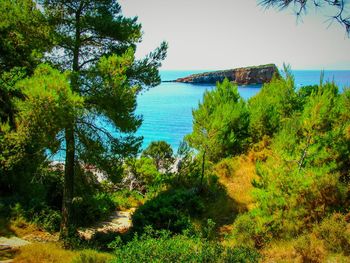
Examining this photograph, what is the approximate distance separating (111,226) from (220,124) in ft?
25.9

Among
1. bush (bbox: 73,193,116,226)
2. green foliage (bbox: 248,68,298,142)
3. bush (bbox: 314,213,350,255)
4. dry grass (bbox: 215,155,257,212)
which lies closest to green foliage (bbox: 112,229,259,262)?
bush (bbox: 314,213,350,255)

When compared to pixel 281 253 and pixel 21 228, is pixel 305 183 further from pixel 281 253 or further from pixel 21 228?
pixel 21 228

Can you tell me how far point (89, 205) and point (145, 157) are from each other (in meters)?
8.47

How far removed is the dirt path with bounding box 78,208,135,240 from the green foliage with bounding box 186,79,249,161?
5545 millimetres

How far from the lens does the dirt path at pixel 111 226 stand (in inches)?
609

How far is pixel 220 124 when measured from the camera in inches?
677

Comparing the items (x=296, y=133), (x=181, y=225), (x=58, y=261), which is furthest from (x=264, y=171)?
(x=58, y=261)

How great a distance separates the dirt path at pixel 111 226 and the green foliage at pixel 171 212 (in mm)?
1306

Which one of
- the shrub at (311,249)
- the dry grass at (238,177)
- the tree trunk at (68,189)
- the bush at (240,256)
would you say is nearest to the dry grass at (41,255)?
the tree trunk at (68,189)

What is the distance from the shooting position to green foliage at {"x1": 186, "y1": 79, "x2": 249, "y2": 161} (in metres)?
17.2

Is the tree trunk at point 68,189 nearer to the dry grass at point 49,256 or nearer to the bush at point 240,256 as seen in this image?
the dry grass at point 49,256

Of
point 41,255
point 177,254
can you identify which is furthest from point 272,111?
point 177,254

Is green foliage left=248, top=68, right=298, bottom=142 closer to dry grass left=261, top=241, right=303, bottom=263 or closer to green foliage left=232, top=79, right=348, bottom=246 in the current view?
green foliage left=232, top=79, right=348, bottom=246

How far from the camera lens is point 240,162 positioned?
2125cm
